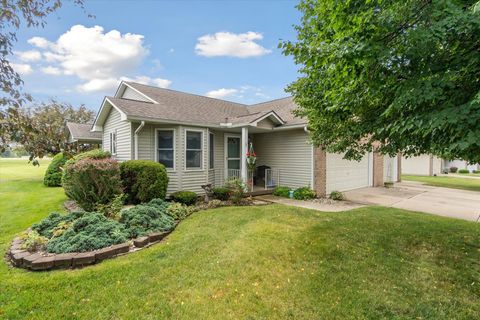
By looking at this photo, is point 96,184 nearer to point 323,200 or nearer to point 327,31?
point 327,31

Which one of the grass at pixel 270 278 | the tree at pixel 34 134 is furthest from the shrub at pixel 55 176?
the tree at pixel 34 134

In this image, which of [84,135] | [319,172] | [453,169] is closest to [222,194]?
[319,172]

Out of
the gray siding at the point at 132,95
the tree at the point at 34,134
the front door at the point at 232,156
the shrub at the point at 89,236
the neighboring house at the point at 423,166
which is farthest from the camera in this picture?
the neighboring house at the point at 423,166

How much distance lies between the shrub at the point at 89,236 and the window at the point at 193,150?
465 centimetres

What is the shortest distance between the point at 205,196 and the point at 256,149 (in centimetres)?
465

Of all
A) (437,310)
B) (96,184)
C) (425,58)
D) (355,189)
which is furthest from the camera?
(355,189)

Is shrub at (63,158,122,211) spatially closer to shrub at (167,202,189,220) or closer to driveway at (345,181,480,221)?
shrub at (167,202,189,220)

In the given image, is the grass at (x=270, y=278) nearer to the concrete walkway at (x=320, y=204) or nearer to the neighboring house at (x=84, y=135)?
the concrete walkway at (x=320, y=204)

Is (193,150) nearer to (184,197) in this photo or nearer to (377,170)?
(184,197)

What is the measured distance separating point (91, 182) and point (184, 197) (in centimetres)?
300

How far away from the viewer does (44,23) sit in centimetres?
221

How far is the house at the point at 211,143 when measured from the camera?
379 inches

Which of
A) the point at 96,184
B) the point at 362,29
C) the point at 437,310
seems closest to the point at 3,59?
the point at 362,29

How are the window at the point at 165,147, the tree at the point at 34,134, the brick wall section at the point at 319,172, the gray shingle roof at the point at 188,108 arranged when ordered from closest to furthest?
the tree at the point at 34,134 → the gray shingle roof at the point at 188,108 → the window at the point at 165,147 → the brick wall section at the point at 319,172
